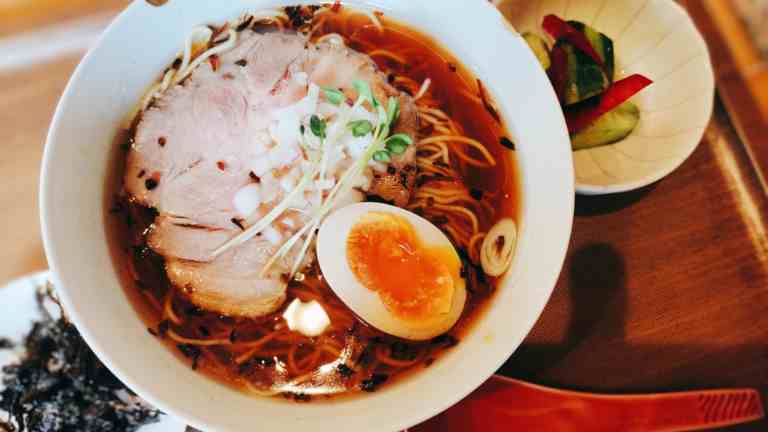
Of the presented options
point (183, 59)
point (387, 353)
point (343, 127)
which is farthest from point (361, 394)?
point (183, 59)

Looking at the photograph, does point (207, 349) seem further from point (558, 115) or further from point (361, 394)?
point (558, 115)

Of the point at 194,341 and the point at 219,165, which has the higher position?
the point at 219,165

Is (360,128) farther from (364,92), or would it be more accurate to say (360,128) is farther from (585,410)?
(585,410)

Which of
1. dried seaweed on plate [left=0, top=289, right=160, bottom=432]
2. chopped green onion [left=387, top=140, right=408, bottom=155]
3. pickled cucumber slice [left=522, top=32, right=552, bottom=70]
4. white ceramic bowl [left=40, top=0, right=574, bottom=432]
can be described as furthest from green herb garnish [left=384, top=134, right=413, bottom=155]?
dried seaweed on plate [left=0, top=289, right=160, bottom=432]

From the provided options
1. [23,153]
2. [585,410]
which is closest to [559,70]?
[585,410]

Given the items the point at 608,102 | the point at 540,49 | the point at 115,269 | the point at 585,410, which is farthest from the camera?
the point at 540,49

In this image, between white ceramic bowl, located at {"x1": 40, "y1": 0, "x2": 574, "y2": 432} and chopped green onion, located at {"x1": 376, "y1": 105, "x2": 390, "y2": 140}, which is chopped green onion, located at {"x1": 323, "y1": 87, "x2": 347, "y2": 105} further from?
white ceramic bowl, located at {"x1": 40, "y1": 0, "x2": 574, "y2": 432}
